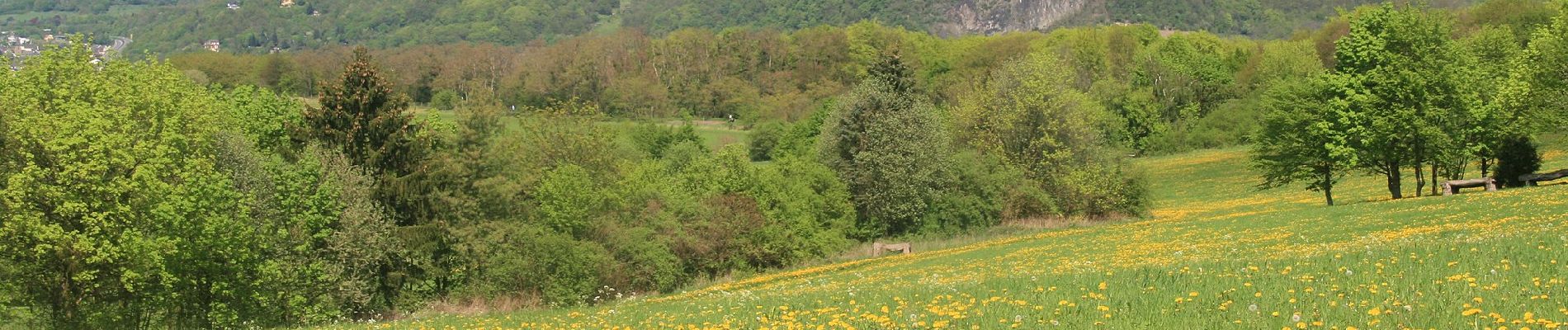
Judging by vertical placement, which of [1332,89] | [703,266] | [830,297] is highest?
[1332,89]

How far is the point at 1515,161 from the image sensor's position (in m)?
48.8

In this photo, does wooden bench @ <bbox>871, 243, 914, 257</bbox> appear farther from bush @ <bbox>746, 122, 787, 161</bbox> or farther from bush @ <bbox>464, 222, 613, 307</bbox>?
bush @ <bbox>746, 122, 787, 161</bbox>

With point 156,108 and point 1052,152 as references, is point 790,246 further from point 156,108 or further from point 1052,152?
point 156,108

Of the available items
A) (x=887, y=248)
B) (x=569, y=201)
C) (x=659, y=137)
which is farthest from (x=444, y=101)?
(x=887, y=248)

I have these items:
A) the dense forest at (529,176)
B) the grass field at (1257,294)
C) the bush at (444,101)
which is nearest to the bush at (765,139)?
the dense forest at (529,176)

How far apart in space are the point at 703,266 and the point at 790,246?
493cm

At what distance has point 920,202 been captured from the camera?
218ft

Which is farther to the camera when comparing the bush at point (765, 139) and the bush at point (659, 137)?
the bush at point (765, 139)

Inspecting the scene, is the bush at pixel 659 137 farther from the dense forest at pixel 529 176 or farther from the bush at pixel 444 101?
the bush at pixel 444 101

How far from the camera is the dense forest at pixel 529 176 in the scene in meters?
37.8

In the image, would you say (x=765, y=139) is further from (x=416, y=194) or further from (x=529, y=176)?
(x=416, y=194)

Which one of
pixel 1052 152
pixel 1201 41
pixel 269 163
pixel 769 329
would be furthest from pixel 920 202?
pixel 1201 41

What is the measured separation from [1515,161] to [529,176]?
45.1 meters

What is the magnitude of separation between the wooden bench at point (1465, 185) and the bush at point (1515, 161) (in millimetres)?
620
